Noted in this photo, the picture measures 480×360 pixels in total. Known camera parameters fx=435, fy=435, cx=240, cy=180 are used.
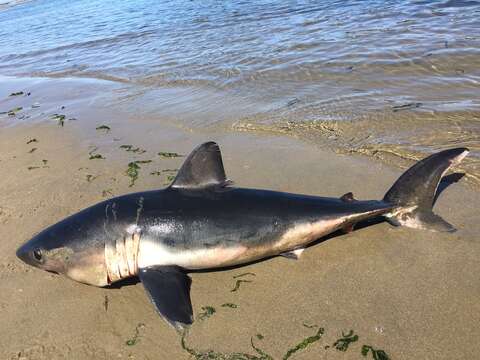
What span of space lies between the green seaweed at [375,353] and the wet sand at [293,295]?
0.02 meters

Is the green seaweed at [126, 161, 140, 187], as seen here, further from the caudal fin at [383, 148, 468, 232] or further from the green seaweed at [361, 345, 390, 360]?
the green seaweed at [361, 345, 390, 360]

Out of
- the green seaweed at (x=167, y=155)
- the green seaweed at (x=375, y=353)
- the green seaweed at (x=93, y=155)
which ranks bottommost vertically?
the green seaweed at (x=375, y=353)

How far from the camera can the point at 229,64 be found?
364 inches

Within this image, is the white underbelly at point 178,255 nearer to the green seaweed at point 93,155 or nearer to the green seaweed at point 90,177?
the green seaweed at point 90,177

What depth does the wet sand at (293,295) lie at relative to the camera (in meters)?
2.78

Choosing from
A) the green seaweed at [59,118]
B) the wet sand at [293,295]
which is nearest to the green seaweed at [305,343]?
the wet sand at [293,295]

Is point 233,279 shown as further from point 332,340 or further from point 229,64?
point 229,64

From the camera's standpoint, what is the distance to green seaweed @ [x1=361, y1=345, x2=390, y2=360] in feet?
8.47

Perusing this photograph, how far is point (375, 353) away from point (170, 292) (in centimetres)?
137

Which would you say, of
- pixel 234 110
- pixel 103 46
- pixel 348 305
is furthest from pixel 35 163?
pixel 103 46

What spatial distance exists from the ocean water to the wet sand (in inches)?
40.7

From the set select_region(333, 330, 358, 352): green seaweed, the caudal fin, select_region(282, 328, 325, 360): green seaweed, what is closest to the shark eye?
select_region(282, 328, 325, 360): green seaweed

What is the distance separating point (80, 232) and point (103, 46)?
11.6m

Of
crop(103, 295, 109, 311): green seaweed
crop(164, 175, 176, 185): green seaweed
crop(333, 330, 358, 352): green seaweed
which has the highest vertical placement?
crop(164, 175, 176, 185): green seaweed
